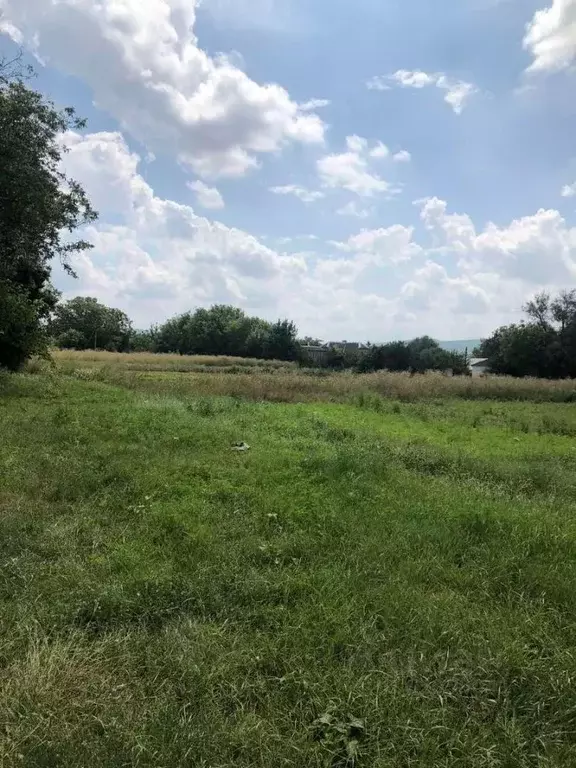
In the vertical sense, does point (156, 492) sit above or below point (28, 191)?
below

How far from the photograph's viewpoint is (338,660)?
339cm

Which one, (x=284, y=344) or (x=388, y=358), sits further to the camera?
(x=284, y=344)

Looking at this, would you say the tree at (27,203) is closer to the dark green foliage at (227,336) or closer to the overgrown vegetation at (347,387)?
the overgrown vegetation at (347,387)

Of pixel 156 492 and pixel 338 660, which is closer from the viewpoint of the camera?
pixel 338 660

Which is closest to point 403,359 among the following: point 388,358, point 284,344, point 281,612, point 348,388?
point 388,358

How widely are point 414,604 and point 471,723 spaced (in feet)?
3.79

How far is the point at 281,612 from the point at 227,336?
7979 cm

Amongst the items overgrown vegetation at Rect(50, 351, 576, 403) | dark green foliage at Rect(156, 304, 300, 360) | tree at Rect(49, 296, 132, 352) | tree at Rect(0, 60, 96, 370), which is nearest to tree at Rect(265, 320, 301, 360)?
dark green foliage at Rect(156, 304, 300, 360)

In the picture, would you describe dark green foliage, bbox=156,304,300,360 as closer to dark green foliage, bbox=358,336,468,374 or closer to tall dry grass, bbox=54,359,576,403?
dark green foliage, bbox=358,336,468,374

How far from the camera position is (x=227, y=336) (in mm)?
82688


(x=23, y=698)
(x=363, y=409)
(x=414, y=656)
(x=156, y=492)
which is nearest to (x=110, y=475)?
→ (x=156, y=492)

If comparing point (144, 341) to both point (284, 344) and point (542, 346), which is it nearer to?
point (284, 344)

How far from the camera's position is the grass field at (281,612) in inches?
107

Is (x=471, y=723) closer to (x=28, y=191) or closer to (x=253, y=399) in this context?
(x=28, y=191)
